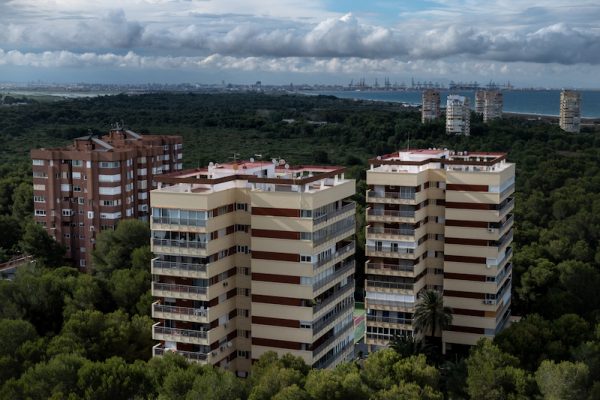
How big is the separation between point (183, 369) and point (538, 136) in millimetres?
121907

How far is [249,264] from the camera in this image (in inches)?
1580

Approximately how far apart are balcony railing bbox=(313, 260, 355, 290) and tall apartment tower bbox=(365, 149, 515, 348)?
21.9 ft

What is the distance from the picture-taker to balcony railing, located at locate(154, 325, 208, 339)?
38.4 metres

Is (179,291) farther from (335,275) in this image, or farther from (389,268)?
(389,268)

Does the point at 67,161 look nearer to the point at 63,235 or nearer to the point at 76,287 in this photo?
the point at 63,235

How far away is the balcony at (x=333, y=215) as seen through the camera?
127 ft

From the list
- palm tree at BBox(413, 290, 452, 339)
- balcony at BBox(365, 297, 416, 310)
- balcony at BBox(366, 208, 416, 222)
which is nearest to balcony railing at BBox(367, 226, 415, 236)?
balcony at BBox(366, 208, 416, 222)

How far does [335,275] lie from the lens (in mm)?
41438

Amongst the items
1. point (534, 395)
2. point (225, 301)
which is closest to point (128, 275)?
point (225, 301)

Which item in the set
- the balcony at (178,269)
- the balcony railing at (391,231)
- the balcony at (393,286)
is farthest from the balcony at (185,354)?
the balcony railing at (391,231)

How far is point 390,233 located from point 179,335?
17252 mm

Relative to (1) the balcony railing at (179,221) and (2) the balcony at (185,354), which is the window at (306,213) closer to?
(1) the balcony railing at (179,221)

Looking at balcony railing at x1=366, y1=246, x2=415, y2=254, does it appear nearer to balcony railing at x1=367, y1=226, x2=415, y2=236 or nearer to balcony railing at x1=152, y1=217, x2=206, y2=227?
balcony railing at x1=367, y1=226, x2=415, y2=236

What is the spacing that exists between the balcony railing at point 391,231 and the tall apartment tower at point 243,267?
29.1ft
